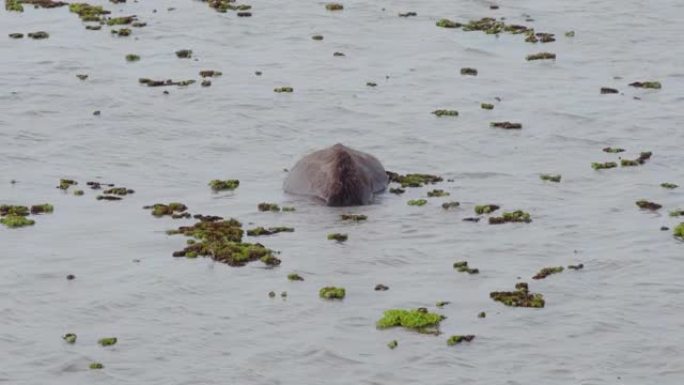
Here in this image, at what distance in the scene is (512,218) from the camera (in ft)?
97.7

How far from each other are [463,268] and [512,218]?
3.23 metres

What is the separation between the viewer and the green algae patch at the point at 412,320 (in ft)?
79.1

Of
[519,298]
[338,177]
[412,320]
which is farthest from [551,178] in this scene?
[412,320]

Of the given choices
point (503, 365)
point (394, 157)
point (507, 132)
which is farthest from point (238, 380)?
point (507, 132)

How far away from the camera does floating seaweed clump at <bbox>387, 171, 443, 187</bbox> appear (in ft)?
106

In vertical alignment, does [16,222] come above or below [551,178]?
below

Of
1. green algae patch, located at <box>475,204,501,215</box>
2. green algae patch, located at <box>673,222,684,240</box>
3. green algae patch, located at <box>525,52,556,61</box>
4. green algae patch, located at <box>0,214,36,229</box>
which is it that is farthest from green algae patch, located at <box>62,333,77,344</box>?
green algae patch, located at <box>525,52,556,61</box>

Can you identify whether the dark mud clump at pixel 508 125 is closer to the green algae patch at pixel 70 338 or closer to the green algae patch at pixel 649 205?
the green algae patch at pixel 649 205

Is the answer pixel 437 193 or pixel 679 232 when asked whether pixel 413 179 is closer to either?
pixel 437 193

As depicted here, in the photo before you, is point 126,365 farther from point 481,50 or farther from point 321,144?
point 481,50

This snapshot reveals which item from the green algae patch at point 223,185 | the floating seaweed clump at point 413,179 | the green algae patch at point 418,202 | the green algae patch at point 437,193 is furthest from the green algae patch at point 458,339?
the green algae patch at point 223,185

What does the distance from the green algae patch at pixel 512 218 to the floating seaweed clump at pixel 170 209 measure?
591 cm

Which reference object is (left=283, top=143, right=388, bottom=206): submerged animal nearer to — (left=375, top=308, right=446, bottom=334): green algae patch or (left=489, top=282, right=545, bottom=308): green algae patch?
(left=489, top=282, right=545, bottom=308): green algae patch

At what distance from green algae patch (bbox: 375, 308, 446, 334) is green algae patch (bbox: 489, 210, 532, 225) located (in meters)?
5.44
